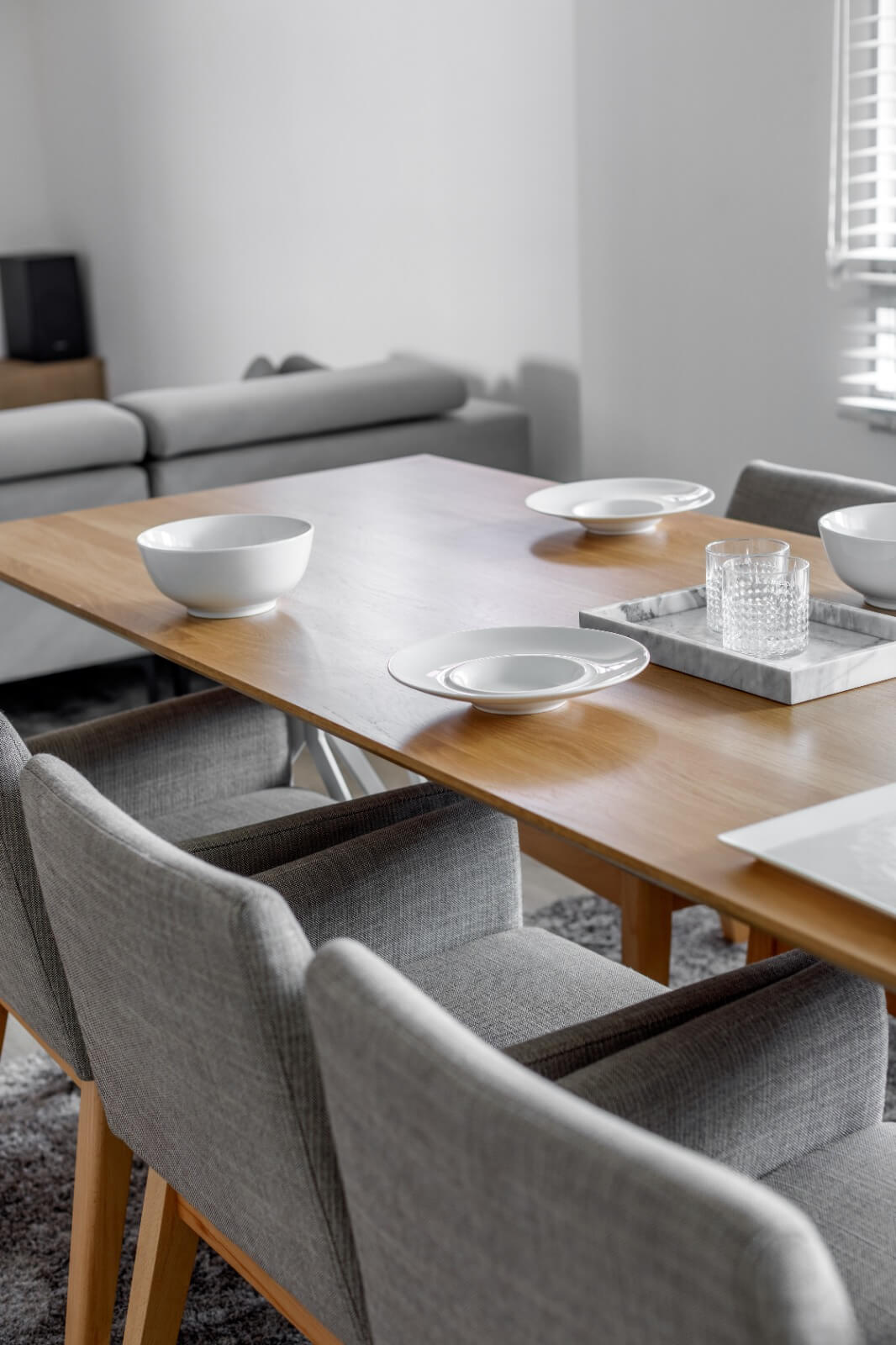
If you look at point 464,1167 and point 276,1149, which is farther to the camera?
point 276,1149

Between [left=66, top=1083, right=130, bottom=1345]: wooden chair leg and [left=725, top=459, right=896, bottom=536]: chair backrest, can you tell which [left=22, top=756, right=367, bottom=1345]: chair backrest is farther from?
[left=725, top=459, right=896, bottom=536]: chair backrest

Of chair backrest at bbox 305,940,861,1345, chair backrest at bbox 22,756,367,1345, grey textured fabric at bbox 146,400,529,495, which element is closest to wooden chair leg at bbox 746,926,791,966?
chair backrest at bbox 22,756,367,1345

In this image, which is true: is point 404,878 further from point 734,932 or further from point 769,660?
point 734,932

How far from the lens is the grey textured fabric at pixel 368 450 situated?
3.71 meters

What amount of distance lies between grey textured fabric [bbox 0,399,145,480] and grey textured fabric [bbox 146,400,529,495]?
4.5 inches

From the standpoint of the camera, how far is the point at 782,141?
10.9ft

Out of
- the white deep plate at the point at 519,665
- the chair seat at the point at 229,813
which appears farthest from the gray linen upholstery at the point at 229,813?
the white deep plate at the point at 519,665

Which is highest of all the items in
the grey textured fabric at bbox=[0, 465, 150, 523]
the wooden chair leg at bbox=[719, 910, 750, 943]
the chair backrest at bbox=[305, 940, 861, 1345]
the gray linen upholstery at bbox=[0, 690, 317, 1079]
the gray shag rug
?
the chair backrest at bbox=[305, 940, 861, 1345]

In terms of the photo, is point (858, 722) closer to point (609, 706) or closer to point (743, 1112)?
point (609, 706)

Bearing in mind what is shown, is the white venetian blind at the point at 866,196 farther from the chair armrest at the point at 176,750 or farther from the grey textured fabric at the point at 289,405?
the chair armrest at the point at 176,750

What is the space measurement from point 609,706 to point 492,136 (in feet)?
10.4

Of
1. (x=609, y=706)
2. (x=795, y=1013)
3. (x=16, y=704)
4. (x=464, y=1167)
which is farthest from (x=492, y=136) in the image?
(x=464, y=1167)

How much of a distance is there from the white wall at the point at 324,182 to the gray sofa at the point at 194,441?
41 centimetres

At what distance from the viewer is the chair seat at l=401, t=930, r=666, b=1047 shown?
1.46 meters
